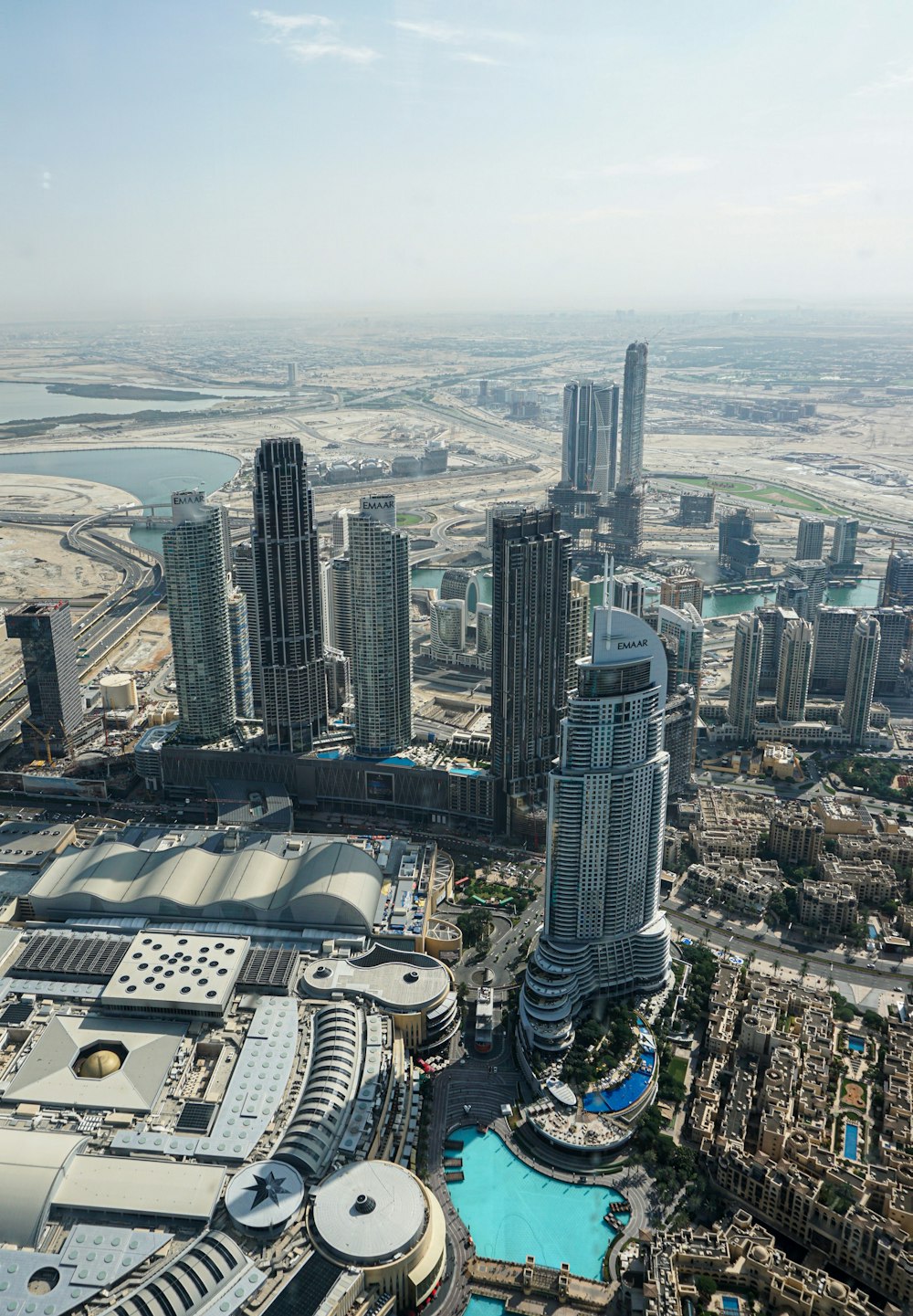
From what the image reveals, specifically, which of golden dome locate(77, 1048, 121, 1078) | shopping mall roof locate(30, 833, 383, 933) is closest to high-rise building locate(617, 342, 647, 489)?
shopping mall roof locate(30, 833, 383, 933)

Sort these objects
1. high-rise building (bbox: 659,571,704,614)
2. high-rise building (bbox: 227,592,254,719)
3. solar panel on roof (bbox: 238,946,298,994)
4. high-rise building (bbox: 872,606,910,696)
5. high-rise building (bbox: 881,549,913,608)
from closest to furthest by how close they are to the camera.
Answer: solar panel on roof (bbox: 238,946,298,994)
high-rise building (bbox: 227,592,254,719)
high-rise building (bbox: 872,606,910,696)
high-rise building (bbox: 659,571,704,614)
high-rise building (bbox: 881,549,913,608)

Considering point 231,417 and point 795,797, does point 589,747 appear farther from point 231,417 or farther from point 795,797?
point 231,417

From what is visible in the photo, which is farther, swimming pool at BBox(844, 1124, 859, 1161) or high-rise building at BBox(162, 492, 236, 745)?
high-rise building at BBox(162, 492, 236, 745)

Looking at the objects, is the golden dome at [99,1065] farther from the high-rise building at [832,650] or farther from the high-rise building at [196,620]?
the high-rise building at [832,650]

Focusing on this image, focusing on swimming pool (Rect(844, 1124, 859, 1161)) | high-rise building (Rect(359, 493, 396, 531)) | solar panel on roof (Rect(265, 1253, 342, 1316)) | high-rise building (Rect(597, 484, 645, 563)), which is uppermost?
high-rise building (Rect(359, 493, 396, 531))

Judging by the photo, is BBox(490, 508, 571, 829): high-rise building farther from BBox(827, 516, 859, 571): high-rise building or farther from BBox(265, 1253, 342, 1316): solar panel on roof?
BBox(827, 516, 859, 571): high-rise building

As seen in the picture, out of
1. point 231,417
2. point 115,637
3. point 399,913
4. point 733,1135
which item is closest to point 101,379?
point 231,417

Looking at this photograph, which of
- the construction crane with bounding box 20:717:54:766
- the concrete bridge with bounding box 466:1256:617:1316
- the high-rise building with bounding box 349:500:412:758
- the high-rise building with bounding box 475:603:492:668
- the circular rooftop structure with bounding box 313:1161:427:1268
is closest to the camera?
the circular rooftop structure with bounding box 313:1161:427:1268

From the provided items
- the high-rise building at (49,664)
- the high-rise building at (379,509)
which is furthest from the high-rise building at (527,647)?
the high-rise building at (49,664)
